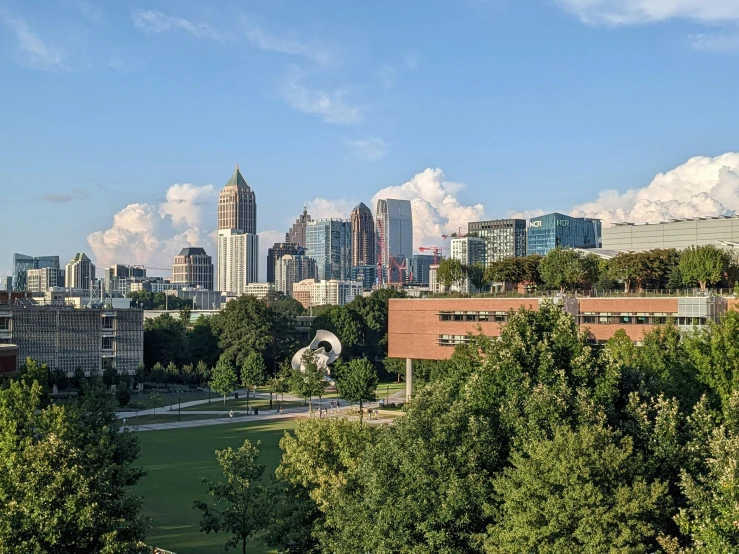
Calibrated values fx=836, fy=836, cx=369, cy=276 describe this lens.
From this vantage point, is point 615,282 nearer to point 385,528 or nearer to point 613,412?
point 613,412

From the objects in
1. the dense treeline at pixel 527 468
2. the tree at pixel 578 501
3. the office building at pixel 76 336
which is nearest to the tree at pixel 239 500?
the dense treeline at pixel 527 468

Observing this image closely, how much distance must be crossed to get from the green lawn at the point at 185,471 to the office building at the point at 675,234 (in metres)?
53.7

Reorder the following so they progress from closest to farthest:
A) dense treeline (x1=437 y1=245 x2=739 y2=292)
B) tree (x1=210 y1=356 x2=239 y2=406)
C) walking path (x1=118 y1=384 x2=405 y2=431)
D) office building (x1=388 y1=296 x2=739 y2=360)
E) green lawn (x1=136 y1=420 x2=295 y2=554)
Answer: green lawn (x1=136 y1=420 x2=295 y2=554), office building (x1=388 y1=296 x2=739 y2=360), dense treeline (x1=437 y1=245 x2=739 y2=292), walking path (x1=118 y1=384 x2=405 y2=431), tree (x1=210 y1=356 x2=239 y2=406)

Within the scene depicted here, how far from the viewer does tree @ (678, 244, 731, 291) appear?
2753 inches

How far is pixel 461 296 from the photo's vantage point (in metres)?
80.6

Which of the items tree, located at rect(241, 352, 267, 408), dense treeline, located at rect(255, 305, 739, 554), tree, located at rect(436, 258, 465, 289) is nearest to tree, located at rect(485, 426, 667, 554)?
dense treeline, located at rect(255, 305, 739, 554)

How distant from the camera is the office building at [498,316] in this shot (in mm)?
66625

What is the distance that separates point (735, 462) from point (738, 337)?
1597 cm

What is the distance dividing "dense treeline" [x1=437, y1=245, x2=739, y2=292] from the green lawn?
92.2 feet

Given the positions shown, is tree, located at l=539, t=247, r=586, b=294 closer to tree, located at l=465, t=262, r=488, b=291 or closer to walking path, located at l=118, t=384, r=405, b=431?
walking path, located at l=118, t=384, r=405, b=431

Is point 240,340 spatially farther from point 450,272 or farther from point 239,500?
point 239,500

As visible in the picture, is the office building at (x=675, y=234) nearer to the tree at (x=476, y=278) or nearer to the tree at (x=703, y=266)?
the tree at (x=476, y=278)

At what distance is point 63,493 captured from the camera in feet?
83.5

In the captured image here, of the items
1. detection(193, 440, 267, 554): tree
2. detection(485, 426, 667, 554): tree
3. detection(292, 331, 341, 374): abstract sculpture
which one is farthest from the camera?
detection(292, 331, 341, 374): abstract sculpture
